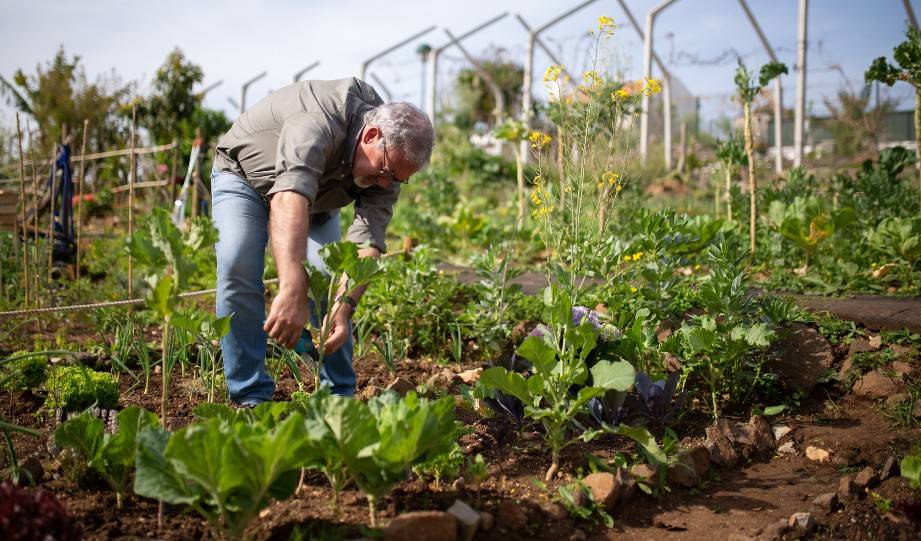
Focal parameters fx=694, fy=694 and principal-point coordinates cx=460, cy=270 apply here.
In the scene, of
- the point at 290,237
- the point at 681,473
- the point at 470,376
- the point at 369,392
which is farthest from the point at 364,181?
the point at 681,473

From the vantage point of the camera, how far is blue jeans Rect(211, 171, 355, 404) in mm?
2496

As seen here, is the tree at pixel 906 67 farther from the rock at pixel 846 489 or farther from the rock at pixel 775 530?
the rock at pixel 775 530

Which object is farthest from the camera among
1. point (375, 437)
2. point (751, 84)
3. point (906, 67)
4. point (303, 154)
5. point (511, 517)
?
point (751, 84)

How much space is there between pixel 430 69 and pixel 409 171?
1153 centimetres

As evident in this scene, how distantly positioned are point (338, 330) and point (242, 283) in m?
0.43

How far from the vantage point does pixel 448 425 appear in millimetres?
1690

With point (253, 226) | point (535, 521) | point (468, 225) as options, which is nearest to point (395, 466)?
point (535, 521)

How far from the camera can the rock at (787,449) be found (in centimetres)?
241

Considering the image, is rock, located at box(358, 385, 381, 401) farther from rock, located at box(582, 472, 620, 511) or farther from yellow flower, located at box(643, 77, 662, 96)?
yellow flower, located at box(643, 77, 662, 96)

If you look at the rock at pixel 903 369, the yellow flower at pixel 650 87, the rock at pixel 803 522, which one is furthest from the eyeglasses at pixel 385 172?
the rock at pixel 903 369

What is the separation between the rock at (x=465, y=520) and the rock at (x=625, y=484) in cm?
49

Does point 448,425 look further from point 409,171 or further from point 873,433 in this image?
point 873,433

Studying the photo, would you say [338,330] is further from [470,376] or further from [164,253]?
[470,376]

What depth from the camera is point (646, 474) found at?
6.70 feet
